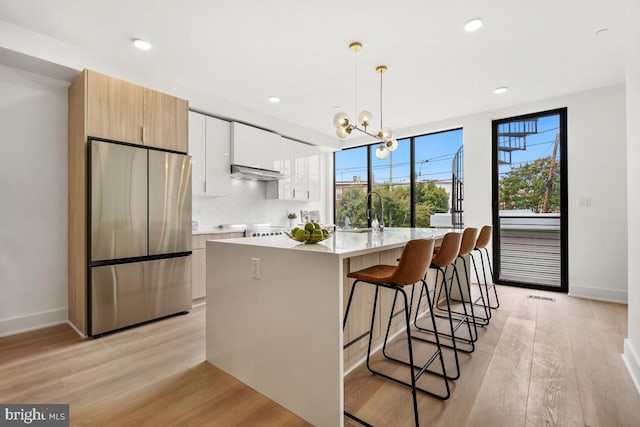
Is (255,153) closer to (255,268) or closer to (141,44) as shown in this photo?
(141,44)

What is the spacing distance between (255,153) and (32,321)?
3.06m

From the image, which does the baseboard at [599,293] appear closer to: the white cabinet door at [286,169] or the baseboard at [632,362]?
the baseboard at [632,362]

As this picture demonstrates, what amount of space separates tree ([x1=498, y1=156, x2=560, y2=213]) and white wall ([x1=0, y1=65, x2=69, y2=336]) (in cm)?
548

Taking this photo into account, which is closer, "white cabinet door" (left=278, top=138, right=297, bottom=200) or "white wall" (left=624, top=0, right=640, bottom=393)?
"white wall" (left=624, top=0, right=640, bottom=393)

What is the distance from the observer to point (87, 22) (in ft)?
7.89

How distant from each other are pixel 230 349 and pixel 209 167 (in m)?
2.62

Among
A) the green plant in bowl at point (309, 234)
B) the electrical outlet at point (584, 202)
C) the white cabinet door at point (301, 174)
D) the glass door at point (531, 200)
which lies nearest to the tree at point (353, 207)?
the white cabinet door at point (301, 174)

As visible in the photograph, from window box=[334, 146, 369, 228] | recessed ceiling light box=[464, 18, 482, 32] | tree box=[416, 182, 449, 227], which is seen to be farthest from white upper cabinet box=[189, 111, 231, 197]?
tree box=[416, 182, 449, 227]

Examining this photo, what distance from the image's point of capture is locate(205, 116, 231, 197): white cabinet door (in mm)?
3963

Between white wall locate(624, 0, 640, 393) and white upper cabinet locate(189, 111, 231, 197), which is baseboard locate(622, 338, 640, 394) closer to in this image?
white wall locate(624, 0, 640, 393)

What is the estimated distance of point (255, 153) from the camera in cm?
451

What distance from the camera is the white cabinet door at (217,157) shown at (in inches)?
156

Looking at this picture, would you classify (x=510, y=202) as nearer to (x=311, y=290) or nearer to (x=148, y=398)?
(x=311, y=290)

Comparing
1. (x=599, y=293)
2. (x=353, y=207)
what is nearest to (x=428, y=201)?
(x=353, y=207)
